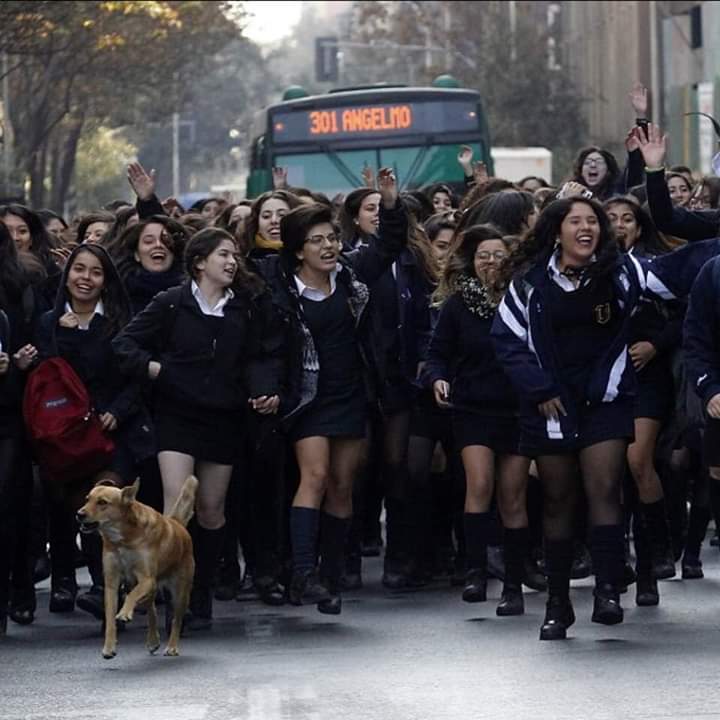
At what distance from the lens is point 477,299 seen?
39.1ft

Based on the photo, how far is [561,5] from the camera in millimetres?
71812

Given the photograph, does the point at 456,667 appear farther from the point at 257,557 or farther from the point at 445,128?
the point at 445,128

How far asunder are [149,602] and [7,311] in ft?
5.74

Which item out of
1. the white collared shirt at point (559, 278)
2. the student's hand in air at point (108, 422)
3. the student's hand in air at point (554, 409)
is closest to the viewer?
the student's hand in air at point (554, 409)

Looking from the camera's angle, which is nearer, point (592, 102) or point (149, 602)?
point (149, 602)

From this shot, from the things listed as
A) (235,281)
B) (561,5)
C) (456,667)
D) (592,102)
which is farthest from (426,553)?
(561,5)

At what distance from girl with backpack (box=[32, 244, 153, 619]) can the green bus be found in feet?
52.8

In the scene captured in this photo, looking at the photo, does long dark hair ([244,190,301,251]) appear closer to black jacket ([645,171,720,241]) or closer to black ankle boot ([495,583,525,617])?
black jacket ([645,171,720,241])

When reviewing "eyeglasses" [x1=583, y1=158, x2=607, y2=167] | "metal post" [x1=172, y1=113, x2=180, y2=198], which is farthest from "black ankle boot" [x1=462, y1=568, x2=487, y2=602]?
"metal post" [x1=172, y1=113, x2=180, y2=198]

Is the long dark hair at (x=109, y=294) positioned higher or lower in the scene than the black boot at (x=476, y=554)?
higher

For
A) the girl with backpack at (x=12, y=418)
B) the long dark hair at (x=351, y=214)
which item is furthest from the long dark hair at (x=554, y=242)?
the long dark hair at (x=351, y=214)

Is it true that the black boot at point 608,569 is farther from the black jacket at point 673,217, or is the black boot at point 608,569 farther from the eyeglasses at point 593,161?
the eyeglasses at point 593,161

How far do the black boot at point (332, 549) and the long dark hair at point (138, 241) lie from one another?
1.67 metres

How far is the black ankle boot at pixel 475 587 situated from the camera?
11922mm
